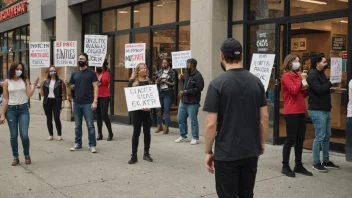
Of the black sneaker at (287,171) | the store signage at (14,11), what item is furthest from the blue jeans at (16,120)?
the store signage at (14,11)

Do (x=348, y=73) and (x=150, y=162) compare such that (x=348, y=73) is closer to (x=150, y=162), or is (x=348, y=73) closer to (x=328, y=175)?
(x=328, y=175)

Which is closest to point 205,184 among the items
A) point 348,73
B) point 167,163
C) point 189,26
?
point 167,163

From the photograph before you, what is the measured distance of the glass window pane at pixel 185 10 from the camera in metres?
11.6

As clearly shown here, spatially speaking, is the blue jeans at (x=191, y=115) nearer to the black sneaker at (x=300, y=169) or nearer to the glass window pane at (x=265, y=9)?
the glass window pane at (x=265, y=9)

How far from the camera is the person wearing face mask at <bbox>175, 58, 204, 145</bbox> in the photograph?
9.55 metres

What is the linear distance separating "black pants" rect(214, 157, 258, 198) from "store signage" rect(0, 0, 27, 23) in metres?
18.3

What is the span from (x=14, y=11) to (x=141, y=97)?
16174mm

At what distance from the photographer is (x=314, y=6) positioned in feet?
28.8

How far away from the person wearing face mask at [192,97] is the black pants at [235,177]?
5669 mm

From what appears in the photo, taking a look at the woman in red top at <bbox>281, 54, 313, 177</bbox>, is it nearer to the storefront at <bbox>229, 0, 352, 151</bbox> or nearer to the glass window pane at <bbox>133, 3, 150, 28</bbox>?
the storefront at <bbox>229, 0, 352, 151</bbox>

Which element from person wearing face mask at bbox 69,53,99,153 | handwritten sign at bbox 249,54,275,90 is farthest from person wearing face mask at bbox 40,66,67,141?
handwritten sign at bbox 249,54,275,90

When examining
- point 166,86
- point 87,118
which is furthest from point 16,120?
point 166,86

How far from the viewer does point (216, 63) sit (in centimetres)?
1036

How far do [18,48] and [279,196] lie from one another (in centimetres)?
1968
